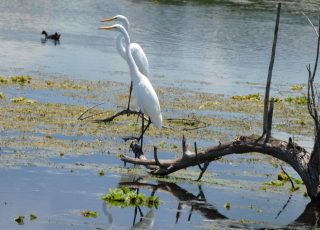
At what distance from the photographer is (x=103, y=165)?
44.8 ft

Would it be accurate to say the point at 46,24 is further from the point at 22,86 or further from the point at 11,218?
the point at 11,218

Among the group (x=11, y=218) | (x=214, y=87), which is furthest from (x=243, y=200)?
(x=214, y=87)

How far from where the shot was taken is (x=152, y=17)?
145 ft

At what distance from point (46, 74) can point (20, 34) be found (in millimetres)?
10646

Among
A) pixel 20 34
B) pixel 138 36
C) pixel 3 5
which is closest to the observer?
pixel 20 34

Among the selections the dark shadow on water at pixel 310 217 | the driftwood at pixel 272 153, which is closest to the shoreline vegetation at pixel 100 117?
the driftwood at pixel 272 153

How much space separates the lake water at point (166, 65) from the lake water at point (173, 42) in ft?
0.18

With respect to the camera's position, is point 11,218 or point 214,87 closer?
point 11,218

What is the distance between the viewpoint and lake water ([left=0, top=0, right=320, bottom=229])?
11133mm

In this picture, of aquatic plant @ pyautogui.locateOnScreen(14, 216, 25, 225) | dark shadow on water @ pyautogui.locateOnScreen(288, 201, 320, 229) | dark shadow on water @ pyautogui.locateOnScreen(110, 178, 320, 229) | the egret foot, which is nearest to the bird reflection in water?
the egret foot

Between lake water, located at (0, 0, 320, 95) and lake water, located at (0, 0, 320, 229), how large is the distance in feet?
0.18

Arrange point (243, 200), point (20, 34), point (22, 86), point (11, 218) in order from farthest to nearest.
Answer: point (20, 34)
point (22, 86)
point (243, 200)
point (11, 218)

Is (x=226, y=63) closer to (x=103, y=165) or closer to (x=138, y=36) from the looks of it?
(x=138, y=36)

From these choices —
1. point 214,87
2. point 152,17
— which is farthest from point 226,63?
point 152,17
